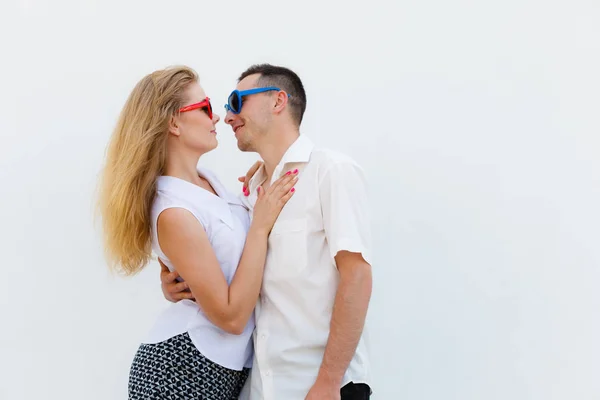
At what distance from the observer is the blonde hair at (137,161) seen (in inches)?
86.7

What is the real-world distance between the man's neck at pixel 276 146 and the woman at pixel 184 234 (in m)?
0.13

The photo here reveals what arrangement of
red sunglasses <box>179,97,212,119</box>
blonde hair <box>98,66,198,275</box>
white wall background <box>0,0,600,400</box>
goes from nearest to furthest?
blonde hair <box>98,66,198,275</box> < red sunglasses <box>179,97,212,119</box> < white wall background <box>0,0,600,400</box>

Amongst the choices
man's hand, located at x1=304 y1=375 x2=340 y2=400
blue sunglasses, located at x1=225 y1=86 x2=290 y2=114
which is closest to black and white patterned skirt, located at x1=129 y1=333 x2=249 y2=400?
man's hand, located at x1=304 y1=375 x2=340 y2=400

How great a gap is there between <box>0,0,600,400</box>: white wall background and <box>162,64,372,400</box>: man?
0.87 metres

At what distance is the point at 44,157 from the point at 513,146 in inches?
85.6

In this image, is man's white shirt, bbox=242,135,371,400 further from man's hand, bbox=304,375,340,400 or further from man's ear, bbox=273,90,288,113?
man's ear, bbox=273,90,288,113

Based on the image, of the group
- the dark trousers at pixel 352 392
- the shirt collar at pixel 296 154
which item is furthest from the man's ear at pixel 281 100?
the dark trousers at pixel 352 392

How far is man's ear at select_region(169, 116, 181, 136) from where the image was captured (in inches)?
90.0

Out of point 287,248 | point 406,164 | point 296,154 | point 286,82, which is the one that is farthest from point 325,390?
point 406,164

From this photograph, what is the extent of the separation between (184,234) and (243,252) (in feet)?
0.65

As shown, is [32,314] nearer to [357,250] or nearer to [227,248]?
[227,248]

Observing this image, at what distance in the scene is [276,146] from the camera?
2.35 m

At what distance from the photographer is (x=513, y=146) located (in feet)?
9.89

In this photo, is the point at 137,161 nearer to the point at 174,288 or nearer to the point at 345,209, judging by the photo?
the point at 174,288
